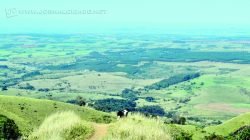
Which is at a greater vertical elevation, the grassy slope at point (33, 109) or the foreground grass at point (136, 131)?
the foreground grass at point (136, 131)

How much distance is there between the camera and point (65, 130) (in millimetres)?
29078

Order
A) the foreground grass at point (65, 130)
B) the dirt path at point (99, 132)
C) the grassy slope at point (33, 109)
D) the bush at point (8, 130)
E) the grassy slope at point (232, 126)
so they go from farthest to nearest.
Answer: the grassy slope at point (33, 109) → the grassy slope at point (232, 126) → the bush at point (8, 130) → the dirt path at point (99, 132) → the foreground grass at point (65, 130)

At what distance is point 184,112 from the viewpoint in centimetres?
19638

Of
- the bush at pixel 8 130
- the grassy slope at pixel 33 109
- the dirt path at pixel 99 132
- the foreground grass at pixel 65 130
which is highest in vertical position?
the foreground grass at pixel 65 130

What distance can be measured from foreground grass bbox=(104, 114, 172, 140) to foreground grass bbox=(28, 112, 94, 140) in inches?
64.2

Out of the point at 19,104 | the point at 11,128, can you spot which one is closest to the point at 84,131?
the point at 11,128

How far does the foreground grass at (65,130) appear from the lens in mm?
28609

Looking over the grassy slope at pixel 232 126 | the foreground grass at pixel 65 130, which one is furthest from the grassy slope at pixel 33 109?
the foreground grass at pixel 65 130

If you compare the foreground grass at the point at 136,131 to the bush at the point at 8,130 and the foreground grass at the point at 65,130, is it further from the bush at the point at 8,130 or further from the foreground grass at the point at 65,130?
the bush at the point at 8,130

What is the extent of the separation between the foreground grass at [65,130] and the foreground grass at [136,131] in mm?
1632

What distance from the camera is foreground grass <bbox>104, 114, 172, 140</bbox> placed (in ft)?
90.3

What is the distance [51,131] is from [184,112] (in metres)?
170

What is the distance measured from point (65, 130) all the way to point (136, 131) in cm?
451

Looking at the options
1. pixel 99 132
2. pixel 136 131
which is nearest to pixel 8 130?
pixel 99 132
